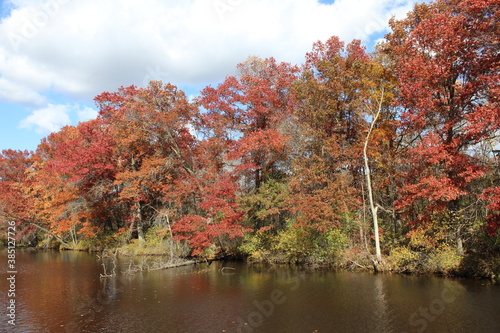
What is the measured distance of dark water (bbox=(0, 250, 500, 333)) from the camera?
30.5ft

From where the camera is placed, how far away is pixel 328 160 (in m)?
20.0

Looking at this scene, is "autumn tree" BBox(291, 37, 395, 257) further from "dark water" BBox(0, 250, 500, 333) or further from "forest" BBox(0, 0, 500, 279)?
"dark water" BBox(0, 250, 500, 333)

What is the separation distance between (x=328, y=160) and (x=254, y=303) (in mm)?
10881

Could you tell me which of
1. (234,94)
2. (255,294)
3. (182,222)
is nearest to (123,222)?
(182,222)

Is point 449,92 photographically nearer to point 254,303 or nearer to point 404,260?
point 404,260

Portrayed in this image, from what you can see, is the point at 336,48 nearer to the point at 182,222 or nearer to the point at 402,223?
the point at 402,223

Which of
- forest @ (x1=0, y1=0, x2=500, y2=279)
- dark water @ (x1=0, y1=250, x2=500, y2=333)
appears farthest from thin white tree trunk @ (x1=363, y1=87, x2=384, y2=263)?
dark water @ (x1=0, y1=250, x2=500, y2=333)

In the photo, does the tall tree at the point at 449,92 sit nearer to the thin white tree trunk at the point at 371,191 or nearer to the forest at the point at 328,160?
the forest at the point at 328,160

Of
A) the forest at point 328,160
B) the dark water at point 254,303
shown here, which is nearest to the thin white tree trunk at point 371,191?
the forest at point 328,160

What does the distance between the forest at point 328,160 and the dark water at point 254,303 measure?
262cm

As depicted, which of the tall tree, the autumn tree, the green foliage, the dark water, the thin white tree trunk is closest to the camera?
the dark water

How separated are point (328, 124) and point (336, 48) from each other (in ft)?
15.6

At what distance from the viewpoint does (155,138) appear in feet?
86.3

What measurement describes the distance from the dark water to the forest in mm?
2616
